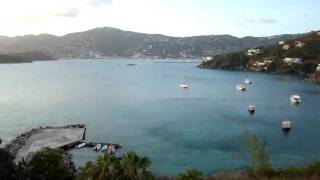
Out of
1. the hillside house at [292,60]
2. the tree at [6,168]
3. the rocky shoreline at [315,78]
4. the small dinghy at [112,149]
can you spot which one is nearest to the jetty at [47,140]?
the small dinghy at [112,149]

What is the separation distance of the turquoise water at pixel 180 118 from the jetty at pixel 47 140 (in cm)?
240

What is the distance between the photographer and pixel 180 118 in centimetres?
8431

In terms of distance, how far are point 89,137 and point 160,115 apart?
887 inches

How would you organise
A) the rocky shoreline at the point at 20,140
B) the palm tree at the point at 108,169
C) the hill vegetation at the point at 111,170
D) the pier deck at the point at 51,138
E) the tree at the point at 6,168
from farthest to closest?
1. the pier deck at the point at 51,138
2. the rocky shoreline at the point at 20,140
3. the tree at the point at 6,168
4. the hill vegetation at the point at 111,170
5. the palm tree at the point at 108,169

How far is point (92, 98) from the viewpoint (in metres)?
119

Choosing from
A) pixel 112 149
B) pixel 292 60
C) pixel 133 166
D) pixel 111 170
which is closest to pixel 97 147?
pixel 112 149

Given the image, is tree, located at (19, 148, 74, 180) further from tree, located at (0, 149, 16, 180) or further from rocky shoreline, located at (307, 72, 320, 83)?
rocky shoreline, located at (307, 72, 320, 83)

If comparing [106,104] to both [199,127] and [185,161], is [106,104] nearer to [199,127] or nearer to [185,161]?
[199,127]

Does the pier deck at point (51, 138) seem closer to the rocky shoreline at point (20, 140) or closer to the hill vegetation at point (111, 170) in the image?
the rocky shoreline at point (20, 140)

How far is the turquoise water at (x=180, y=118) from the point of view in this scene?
57125 mm

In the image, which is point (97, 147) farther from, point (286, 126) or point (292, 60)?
point (292, 60)

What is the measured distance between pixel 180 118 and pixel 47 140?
27023 mm

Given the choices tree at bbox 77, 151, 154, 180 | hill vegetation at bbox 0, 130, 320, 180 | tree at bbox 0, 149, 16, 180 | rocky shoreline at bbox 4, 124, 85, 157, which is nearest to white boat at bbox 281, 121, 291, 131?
rocky shoreline at bbox 4, 124, 85, 157

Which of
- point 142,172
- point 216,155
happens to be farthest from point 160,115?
point 142,172
